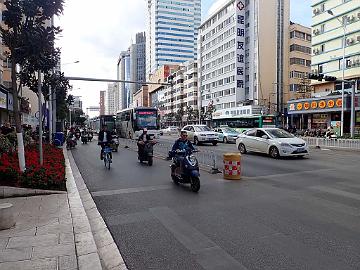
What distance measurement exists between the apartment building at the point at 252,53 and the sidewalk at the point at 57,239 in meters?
58.7

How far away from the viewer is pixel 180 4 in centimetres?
13788

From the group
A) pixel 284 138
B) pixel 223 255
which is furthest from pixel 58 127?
pixel 223 255

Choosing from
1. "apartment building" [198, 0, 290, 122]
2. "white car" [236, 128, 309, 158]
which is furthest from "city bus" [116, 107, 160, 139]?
"apartment building" [198, 0, 290, 122]

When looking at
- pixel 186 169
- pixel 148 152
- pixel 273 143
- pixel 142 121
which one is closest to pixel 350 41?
pixel 142 121

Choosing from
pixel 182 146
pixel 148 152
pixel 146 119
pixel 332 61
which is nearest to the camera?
A: pixel 182 146

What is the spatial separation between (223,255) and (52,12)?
779cm

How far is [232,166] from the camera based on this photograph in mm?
10398

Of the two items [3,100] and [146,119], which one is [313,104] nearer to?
[146,119]

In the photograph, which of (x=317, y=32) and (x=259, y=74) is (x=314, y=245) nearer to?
(x=317, y=32)

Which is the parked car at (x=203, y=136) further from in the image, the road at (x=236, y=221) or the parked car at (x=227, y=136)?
the road at (x=236, y=221)

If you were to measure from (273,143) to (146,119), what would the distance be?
61.9 ft

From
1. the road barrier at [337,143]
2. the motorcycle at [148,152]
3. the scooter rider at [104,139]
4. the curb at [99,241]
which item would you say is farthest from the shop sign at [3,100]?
the road barrier at [337,143]

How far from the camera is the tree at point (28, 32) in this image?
8461mm

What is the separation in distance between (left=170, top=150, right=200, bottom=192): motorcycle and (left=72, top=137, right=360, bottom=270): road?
1.06 feet
